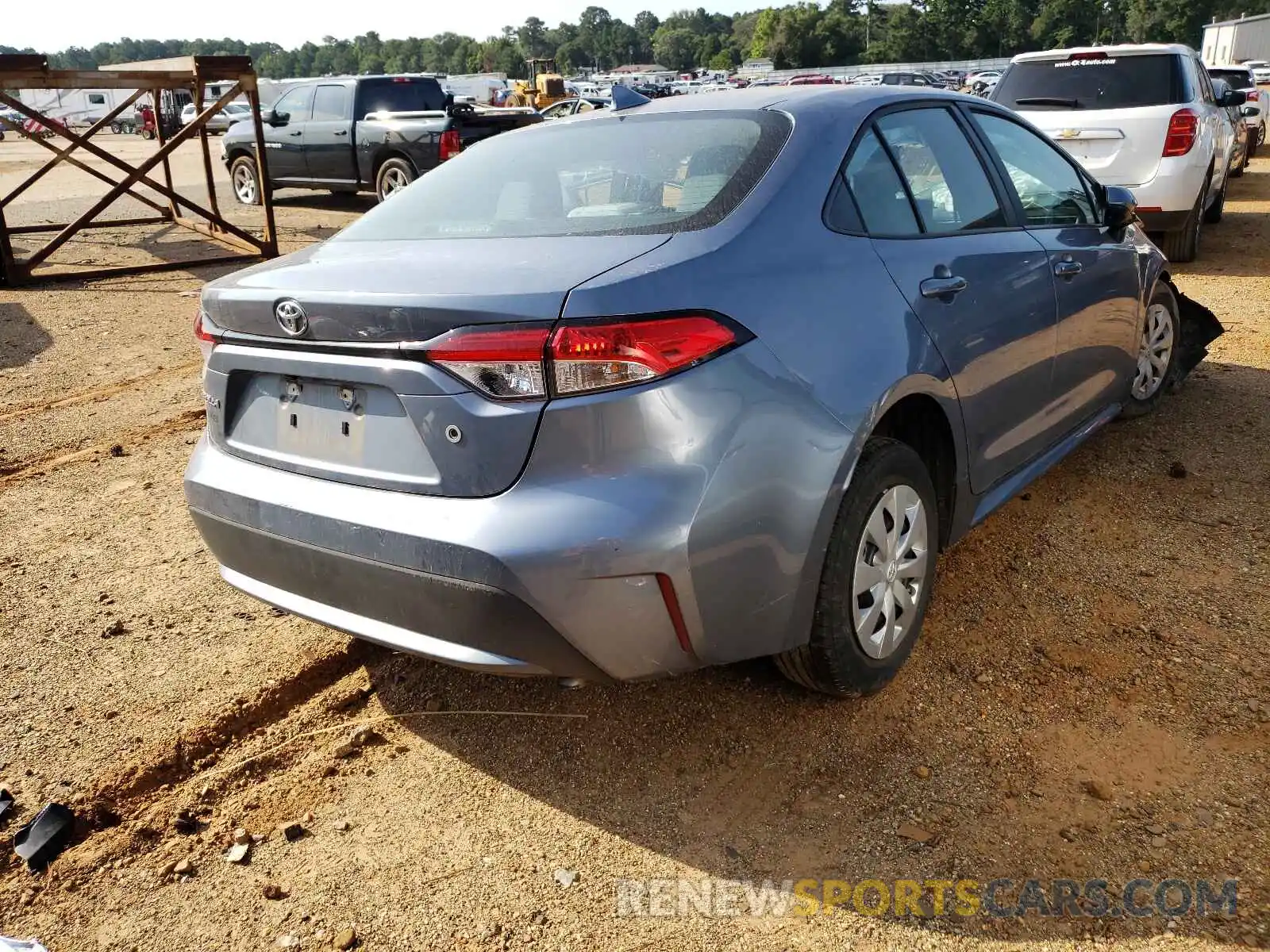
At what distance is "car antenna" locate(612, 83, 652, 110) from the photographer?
3424mm

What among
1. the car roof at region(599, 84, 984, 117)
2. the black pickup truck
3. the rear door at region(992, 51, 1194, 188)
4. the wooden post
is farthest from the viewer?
the black pickup truck

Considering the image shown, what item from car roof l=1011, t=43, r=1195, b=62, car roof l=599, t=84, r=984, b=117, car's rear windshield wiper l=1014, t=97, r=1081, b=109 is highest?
car roof l=1011, t=43, r=1195, b=62

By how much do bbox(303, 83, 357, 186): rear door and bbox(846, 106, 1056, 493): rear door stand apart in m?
12.2

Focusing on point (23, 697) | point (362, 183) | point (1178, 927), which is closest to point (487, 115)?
point (362, 183)

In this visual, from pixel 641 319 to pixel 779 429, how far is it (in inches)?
16.7

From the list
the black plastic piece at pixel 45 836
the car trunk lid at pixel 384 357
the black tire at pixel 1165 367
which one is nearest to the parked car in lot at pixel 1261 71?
the black tire at pixel 1165 367

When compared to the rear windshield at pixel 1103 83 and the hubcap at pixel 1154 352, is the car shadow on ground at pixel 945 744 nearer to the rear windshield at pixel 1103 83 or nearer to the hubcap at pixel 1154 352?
the hubcap at pixel 1154 352

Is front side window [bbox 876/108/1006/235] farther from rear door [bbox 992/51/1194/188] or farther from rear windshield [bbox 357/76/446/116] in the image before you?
rear windshield [bbox 357/76/446/116]

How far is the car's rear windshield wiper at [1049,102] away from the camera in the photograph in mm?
8719

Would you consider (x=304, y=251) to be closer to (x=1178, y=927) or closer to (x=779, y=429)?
(x=779, y=429)

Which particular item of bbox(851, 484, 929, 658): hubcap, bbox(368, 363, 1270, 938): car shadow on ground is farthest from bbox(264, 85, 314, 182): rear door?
bbox(851, 484, 929, 658): hubcap

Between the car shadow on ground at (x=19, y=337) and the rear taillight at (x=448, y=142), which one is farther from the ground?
the rear taillight at (x=448, y=142)

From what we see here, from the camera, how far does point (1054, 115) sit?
877 centimetres

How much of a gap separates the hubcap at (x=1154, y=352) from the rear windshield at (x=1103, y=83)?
14.4ft
